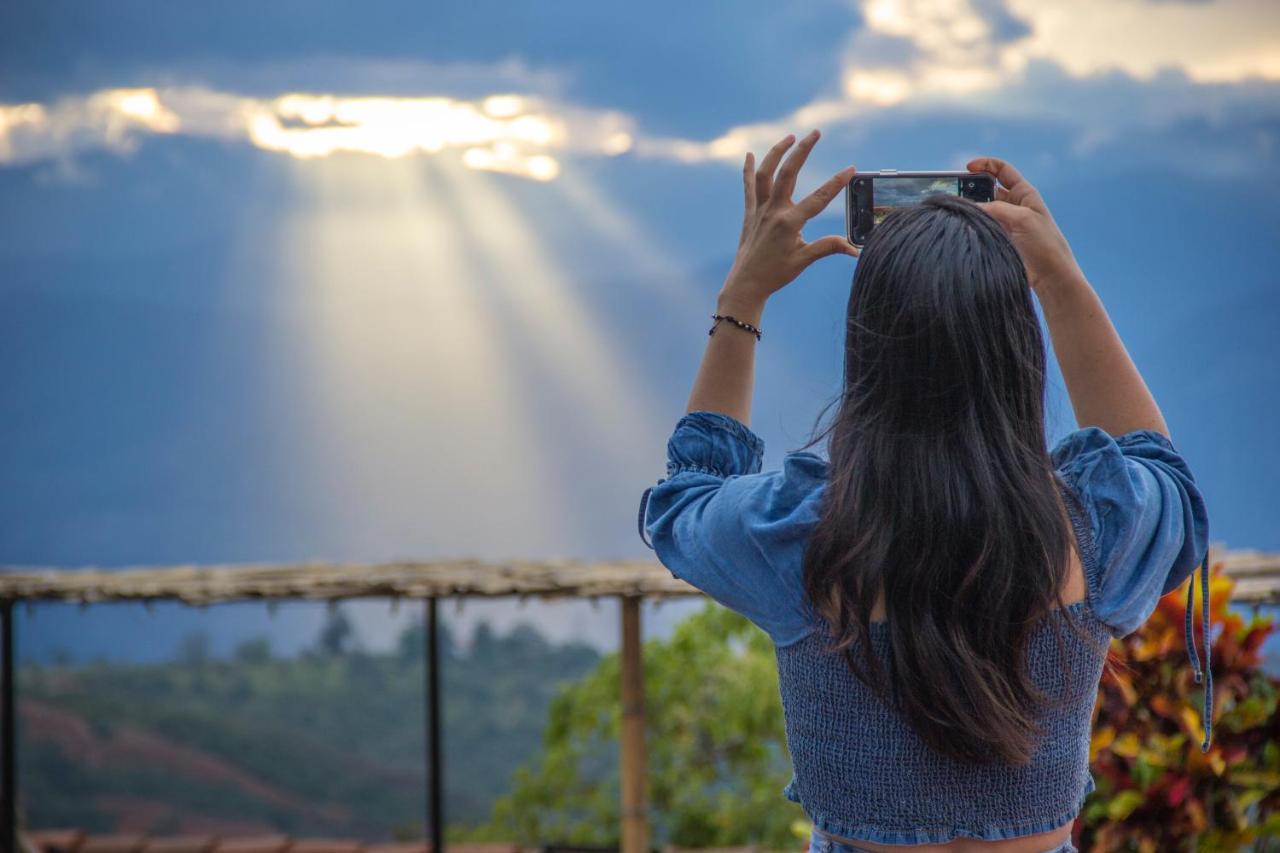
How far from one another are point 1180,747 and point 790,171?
1.92 m

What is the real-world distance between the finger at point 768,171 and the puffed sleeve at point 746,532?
23 cm

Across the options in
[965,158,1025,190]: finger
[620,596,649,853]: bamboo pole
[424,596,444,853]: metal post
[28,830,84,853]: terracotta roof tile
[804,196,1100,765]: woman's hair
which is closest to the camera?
[804,196,1100,765]: woman's hair

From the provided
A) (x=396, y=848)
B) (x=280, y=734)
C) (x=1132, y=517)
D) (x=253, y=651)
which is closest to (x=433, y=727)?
(x=396, y=848)

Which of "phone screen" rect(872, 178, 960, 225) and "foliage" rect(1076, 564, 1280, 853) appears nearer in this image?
"phone screen" rect(872, 178, 960, 225)

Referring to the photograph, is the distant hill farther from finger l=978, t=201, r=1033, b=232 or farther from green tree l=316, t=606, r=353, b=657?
finger l=978, t=201, r=1033, b=232

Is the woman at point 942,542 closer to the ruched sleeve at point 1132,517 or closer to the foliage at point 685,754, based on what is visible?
the ruched sleeve at point 1132,517

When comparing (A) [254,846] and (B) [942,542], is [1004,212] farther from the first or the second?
(A) [254,846]

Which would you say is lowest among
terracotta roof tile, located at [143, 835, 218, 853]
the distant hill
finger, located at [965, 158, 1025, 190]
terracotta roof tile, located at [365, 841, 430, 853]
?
the distant hill

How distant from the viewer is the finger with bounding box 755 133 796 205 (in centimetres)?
100

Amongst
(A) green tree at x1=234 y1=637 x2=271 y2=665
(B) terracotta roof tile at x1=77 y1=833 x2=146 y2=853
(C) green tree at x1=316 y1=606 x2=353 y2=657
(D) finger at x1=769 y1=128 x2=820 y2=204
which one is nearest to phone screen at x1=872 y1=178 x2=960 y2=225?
(D) finger at x1=769 y1=128 x2=820 y2=204

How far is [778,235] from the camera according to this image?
980mm

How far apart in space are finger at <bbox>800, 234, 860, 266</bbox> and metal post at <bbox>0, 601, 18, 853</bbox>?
9.56 ft

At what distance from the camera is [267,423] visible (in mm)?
10492

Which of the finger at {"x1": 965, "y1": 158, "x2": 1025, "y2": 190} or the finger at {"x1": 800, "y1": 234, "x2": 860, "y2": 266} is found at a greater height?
the finger at {"x1": 965, "y1": 158, "x2": 1025, "y2": 190}
